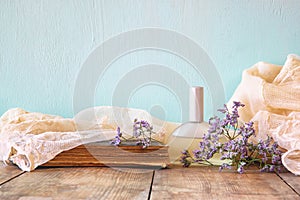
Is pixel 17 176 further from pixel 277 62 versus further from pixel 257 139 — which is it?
pixel 277 62

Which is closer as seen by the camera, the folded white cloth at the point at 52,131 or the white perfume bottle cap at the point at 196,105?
the folded white cloth at the point at 52,131

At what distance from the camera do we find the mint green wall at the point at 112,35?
129 cm

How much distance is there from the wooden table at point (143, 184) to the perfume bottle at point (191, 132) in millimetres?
83

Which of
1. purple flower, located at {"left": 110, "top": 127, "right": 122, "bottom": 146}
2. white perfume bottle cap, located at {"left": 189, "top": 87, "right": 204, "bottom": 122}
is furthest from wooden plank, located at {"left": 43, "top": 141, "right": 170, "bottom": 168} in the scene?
white perfume bottle cap, located at {"left": 189, "top": 87, "right": 204, "bottom": 122}

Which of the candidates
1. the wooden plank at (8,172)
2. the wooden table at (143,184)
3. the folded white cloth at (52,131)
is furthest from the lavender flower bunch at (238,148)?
the wooden plank at (8,172)

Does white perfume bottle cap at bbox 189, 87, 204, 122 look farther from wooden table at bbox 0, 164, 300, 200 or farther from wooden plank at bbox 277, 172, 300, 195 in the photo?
wooden plank at bbox 277, 172, 300, 195

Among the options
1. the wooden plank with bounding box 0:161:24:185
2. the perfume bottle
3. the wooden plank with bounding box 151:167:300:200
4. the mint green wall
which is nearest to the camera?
the wooden plank with bounding box 151:167:300:200

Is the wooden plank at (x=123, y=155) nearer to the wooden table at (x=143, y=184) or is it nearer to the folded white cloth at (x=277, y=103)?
the wooden table at (x=143, y=184)

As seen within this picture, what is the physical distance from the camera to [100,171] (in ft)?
2.88

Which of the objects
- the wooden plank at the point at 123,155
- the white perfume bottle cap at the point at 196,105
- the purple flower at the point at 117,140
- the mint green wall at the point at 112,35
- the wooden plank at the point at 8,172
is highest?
the mint green wall at the point at 112,35

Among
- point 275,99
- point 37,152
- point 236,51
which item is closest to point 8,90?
point 37,152

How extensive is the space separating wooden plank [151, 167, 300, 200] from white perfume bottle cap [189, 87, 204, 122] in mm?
182

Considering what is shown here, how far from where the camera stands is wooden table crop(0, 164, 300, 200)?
67cm

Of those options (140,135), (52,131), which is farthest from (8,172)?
(140,135)
